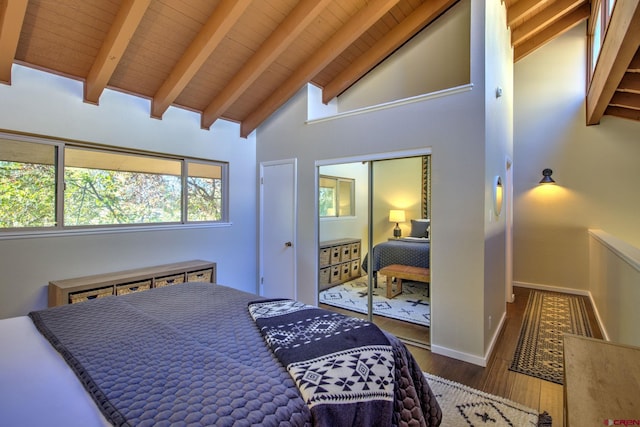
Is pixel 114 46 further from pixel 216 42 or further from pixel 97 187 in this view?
pixel 97 187

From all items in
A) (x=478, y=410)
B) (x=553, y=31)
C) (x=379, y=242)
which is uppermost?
(x=553, y=31)

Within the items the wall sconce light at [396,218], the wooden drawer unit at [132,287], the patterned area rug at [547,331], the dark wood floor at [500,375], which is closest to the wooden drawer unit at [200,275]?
the wooden drawer unit at [132,287]

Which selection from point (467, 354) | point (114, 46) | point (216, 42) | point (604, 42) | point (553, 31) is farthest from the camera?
point (553, 31)

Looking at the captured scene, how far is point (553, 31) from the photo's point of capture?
4516 millimetres

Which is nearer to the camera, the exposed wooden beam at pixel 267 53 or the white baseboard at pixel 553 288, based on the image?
the exposed wooden beam at pixel 267 53

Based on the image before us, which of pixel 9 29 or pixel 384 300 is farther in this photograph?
pixel 384 300

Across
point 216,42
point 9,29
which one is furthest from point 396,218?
point 9,29

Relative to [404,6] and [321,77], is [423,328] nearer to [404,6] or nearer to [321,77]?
[321,77]

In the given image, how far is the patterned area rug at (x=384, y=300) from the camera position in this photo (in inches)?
124

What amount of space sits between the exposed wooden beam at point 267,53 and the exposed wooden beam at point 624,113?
14.7ft

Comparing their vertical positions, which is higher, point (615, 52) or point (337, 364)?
point (615, 52)

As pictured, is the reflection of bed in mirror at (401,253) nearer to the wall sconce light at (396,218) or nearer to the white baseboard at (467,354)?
the wall sconce light at (396,218)

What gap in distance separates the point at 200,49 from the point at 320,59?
4.24 ft

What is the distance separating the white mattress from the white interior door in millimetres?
2756
